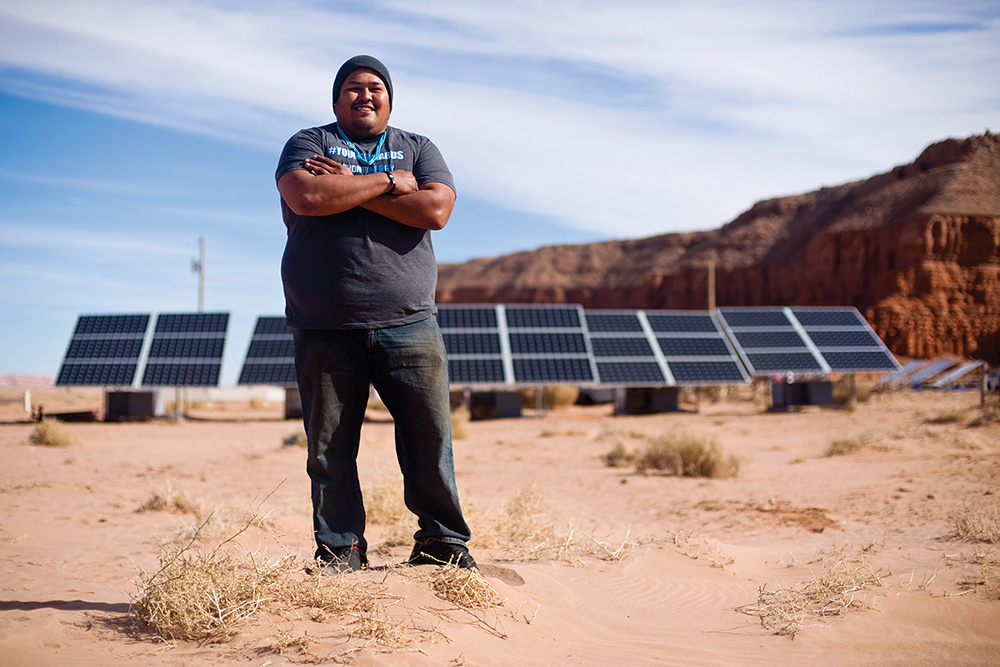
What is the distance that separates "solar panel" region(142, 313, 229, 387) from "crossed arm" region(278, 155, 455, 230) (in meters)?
18.2

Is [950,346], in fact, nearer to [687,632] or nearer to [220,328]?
[220,328]

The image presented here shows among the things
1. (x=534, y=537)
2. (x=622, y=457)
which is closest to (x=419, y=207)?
(x=534, y=537)

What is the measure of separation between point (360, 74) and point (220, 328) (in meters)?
20.9

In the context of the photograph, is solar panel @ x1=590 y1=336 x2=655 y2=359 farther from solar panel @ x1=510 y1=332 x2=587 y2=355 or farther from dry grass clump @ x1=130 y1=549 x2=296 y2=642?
dry grass clump @ x1=130 y1=549 x2=296 y2=642

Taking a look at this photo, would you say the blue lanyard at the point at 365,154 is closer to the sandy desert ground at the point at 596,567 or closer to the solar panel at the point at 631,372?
the sandy desert ground at the point at 596,567

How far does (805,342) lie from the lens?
23500mm

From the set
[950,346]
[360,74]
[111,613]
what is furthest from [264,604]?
[950,346]

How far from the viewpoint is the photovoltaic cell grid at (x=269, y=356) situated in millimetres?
20547

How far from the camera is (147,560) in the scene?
173 inches

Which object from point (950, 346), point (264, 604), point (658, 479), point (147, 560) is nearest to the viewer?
point (264, 604)

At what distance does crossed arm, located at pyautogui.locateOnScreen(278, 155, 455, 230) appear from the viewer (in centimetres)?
296

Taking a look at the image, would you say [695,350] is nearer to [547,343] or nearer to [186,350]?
[547,343]

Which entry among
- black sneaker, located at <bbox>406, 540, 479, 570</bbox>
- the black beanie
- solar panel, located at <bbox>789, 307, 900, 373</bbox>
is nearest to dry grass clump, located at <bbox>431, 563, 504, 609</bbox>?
black sneaker, located at <bbox>406, 540, 479, 570</bbox>

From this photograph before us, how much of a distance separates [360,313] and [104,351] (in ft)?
71.3
